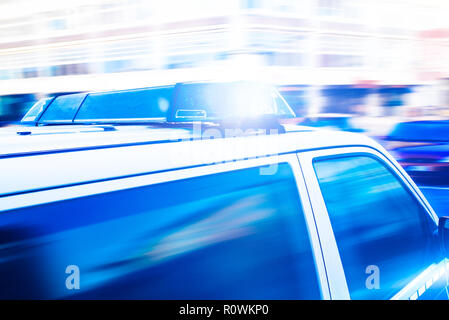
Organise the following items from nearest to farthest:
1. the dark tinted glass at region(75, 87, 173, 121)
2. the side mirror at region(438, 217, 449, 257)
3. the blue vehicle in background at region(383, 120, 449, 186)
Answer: the side mirror at region(438, 217, 449, 257) → the dark tinted glass at region(75, 87, 173, 121) → the blue vehicle in background at region(383, 120, 449, 186)

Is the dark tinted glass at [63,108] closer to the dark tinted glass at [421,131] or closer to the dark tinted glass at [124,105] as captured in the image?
the dark tinted glass at [124,105]

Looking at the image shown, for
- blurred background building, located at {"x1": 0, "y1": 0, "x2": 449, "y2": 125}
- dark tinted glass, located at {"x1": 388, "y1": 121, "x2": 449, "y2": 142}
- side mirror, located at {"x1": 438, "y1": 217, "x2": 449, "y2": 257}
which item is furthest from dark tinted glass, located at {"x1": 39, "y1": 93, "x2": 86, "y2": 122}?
dark tinted glass, located at {"x1": 388, "y1": 121, "x2": 449, "y2": 142}

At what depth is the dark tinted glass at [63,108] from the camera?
9.22 ft

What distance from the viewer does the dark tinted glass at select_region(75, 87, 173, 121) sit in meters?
2.79

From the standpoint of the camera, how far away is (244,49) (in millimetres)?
9742

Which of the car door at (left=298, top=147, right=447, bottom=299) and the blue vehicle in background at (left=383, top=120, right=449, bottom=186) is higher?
the blue vehicle in background at (left=383, top=120, right=449, bottom=186)

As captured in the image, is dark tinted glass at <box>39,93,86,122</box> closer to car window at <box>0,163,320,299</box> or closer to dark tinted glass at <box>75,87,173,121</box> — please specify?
dark tinted glass at <box>75,87,173,121</box>

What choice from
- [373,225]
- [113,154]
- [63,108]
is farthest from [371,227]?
[63,108]

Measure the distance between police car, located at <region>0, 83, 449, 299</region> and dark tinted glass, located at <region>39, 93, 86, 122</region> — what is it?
154cm

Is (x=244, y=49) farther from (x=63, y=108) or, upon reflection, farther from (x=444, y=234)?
(x=444, y=234)

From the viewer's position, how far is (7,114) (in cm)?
467

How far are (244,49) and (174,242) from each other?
9.14m

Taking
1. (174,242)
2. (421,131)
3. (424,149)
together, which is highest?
(421,131)
